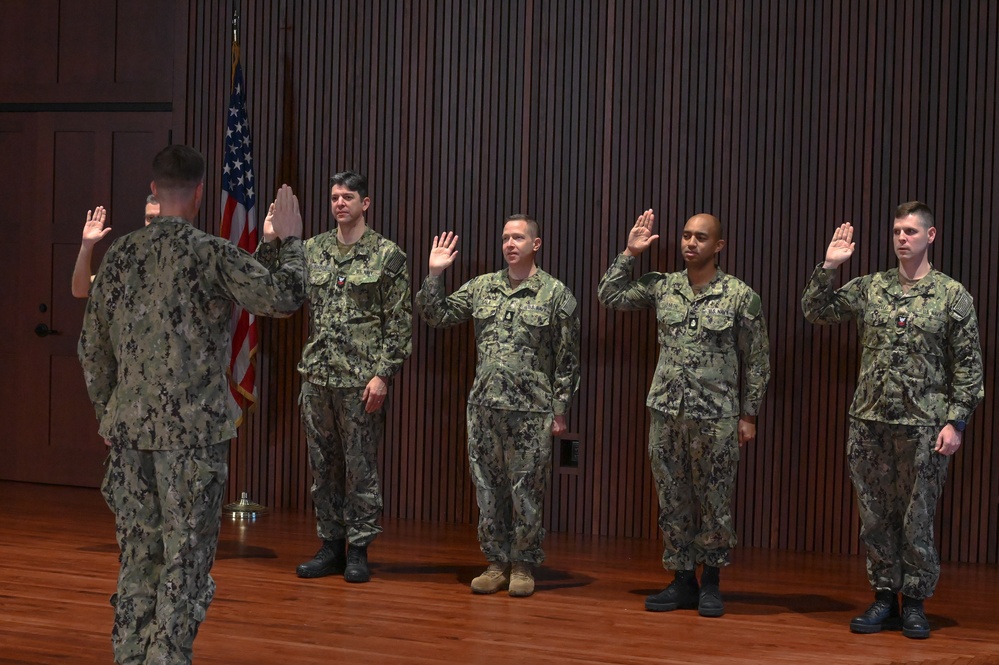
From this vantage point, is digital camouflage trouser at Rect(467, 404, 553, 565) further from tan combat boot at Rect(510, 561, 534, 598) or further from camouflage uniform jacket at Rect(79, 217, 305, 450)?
camouflage uniform jacket at Rect(79, 217, 305, 450)

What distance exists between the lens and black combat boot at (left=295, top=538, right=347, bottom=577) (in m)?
4.95

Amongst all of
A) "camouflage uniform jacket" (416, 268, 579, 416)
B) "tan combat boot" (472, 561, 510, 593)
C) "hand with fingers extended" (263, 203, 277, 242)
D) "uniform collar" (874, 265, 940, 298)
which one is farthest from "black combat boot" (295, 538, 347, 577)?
"uniform collar" (874, 265, 940, 298)

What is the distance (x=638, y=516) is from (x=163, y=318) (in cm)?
343

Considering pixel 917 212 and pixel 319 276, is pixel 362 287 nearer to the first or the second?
pixel 319 276

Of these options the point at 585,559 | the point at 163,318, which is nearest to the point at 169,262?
the point at 163,318

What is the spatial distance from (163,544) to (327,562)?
5.98ft

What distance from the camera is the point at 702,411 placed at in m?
4.58

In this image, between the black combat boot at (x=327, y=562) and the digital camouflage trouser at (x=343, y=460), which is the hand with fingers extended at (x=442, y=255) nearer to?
the digital camouflage trouser at (x=343, y=460)

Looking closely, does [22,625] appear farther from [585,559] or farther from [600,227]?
[600,227]

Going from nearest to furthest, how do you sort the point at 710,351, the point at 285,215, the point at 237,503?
the point at 285,215
the point at 710,351
the point at 237,503

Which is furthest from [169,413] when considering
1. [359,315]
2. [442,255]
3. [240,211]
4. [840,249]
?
[240,211]

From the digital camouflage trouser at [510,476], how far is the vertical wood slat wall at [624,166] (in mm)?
1304

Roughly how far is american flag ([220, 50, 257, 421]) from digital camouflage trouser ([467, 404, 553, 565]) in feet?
5.76

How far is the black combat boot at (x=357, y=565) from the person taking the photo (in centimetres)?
488
